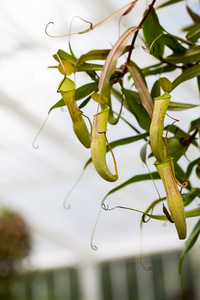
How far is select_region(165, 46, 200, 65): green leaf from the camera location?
690 millimetres

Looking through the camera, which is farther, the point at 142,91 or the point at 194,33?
the point at 194,33

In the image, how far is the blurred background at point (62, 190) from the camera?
138 inches

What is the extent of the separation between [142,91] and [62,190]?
5905mm

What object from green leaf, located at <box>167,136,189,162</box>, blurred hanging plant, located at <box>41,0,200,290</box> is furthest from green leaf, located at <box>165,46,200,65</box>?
green leaf, located at <box>167,136,189,162</box>

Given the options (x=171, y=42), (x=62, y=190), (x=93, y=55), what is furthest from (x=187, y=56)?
(x=62, y=190)

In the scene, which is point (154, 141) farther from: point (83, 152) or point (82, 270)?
point (82, 270)

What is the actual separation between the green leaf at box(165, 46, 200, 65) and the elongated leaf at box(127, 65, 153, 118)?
121 millimetres

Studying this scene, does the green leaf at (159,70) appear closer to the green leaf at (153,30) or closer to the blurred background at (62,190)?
the green leaf at (153,30)

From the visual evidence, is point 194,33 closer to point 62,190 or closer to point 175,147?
point 175,147

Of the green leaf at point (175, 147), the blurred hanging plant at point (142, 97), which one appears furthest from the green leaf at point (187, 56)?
the green leaf at point (175, 147)

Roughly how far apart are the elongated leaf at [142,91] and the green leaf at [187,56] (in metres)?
0.12

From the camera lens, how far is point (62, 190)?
6422mm

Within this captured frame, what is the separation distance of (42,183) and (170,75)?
9.97 ft

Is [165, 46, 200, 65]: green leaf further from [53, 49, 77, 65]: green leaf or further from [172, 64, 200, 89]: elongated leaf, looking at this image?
[53, 49, 77, 65]: green leaf
